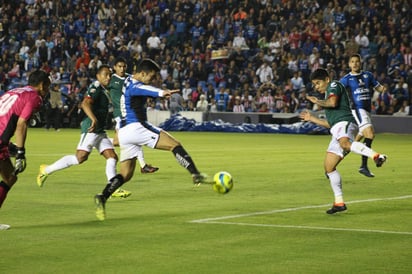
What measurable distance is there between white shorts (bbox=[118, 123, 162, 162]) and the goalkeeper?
1.51 m

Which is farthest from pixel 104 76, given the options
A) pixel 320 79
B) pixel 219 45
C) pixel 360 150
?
pixel 219 45

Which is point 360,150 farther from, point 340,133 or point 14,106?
point 14,106

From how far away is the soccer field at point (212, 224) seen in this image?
9078 millimetres

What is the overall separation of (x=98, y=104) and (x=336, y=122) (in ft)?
13.3

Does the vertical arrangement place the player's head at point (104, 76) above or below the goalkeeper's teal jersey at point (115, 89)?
above

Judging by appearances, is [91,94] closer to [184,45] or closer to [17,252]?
[17,252]

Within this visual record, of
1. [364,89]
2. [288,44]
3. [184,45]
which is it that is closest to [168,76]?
[184,45]

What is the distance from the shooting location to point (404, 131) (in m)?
36.8

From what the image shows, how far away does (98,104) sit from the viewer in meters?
15.6

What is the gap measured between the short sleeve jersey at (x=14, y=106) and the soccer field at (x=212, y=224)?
117 cm

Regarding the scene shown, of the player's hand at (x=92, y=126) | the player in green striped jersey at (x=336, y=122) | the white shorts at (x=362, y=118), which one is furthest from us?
the white shorts at (x=362, y=118)

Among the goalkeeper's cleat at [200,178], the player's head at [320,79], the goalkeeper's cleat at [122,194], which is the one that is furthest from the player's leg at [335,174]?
the goalkeeper's cleat at [122,194]

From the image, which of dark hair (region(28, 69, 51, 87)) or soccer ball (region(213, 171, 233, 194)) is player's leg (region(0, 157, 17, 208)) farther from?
soccer ball (region(213, 171, 233, 194))

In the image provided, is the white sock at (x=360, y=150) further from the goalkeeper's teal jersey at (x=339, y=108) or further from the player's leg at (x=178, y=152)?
the player's leg at (x=178, y=152)
